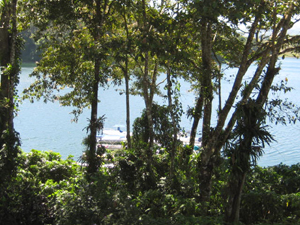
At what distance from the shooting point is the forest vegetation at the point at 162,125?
5594mm

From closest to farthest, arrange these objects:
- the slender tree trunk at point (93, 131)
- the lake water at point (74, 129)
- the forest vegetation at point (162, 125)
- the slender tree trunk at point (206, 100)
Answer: the forest vegetation at point (162, 125) → the slender tree trunk at point (206, 100) → the slender tree trunk at point (93, 131) → the lake water at point (74, 129)

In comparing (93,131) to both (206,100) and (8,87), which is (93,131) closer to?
(8,87)

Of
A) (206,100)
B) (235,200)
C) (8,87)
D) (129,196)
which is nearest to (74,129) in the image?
(8,87)

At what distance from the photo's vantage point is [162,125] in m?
8.88

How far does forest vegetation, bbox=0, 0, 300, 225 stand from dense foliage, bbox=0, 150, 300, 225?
0.07ft

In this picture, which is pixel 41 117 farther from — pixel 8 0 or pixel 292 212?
pixel 292 212

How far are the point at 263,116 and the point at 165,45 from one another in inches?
95.8

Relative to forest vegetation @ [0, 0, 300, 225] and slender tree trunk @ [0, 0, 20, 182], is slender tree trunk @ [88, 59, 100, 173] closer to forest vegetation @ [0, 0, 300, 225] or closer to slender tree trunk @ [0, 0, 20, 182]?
forest vegetation @ [0, 0, 300, 225]

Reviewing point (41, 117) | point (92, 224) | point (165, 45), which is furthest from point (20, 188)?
point (41, 117)

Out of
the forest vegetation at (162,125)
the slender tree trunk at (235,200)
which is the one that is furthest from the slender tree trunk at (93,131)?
the slender tree trunk at (235,200)

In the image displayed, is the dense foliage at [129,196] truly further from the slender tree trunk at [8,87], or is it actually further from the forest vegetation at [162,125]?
the slender tree trunk at [8,87]

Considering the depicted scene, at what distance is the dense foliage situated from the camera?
473 centimetres

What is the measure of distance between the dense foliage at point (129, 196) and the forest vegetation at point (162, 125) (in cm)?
2

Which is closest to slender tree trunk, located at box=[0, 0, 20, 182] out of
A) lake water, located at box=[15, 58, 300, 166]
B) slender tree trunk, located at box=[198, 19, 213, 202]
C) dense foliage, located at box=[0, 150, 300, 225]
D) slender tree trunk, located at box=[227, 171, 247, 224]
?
dense foliage, located at box=[0, 150, 300, 225]
